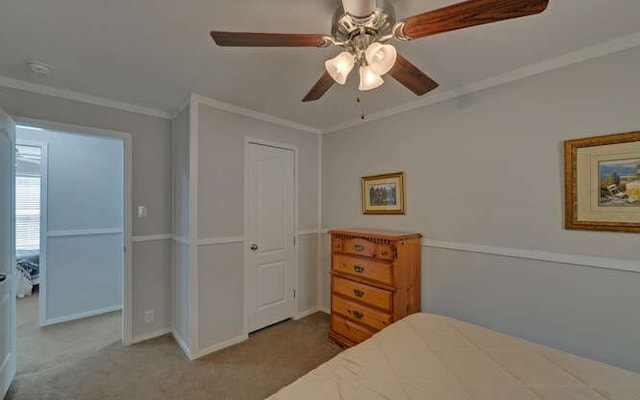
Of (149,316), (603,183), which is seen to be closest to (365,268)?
(603,183)

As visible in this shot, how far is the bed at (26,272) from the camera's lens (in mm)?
3967

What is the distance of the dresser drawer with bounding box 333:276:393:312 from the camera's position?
2238 mm

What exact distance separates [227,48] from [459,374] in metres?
2.12

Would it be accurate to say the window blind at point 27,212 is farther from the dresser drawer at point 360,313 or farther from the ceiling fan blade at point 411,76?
the ceiling fan blade at point 411,76

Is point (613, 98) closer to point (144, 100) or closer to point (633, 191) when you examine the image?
point (633, 191)

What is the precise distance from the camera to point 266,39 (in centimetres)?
115

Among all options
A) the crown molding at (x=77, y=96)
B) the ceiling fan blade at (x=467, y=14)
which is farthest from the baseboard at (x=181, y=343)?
the ceiling fan blade at (x=467, y=14)

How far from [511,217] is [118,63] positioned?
3.07 m

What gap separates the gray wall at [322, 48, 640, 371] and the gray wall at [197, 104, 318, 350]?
1.59 meters

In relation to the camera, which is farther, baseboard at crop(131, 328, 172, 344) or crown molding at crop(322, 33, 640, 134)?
baseboard at crop(131, 328, 172, 344)

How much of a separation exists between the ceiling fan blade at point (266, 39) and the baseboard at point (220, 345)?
2490mm

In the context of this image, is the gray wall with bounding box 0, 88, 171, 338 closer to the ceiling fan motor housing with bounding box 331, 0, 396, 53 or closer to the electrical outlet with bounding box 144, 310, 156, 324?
the electrical outlet with bounding box 144, 310, 156, 324

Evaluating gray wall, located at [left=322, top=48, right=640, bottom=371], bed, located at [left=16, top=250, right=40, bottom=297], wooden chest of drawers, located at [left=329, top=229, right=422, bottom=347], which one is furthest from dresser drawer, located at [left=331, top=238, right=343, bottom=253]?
bed, located at [left=16, top=250, right=40, bottom=297]

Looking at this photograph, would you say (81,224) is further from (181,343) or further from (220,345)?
(220,345)
